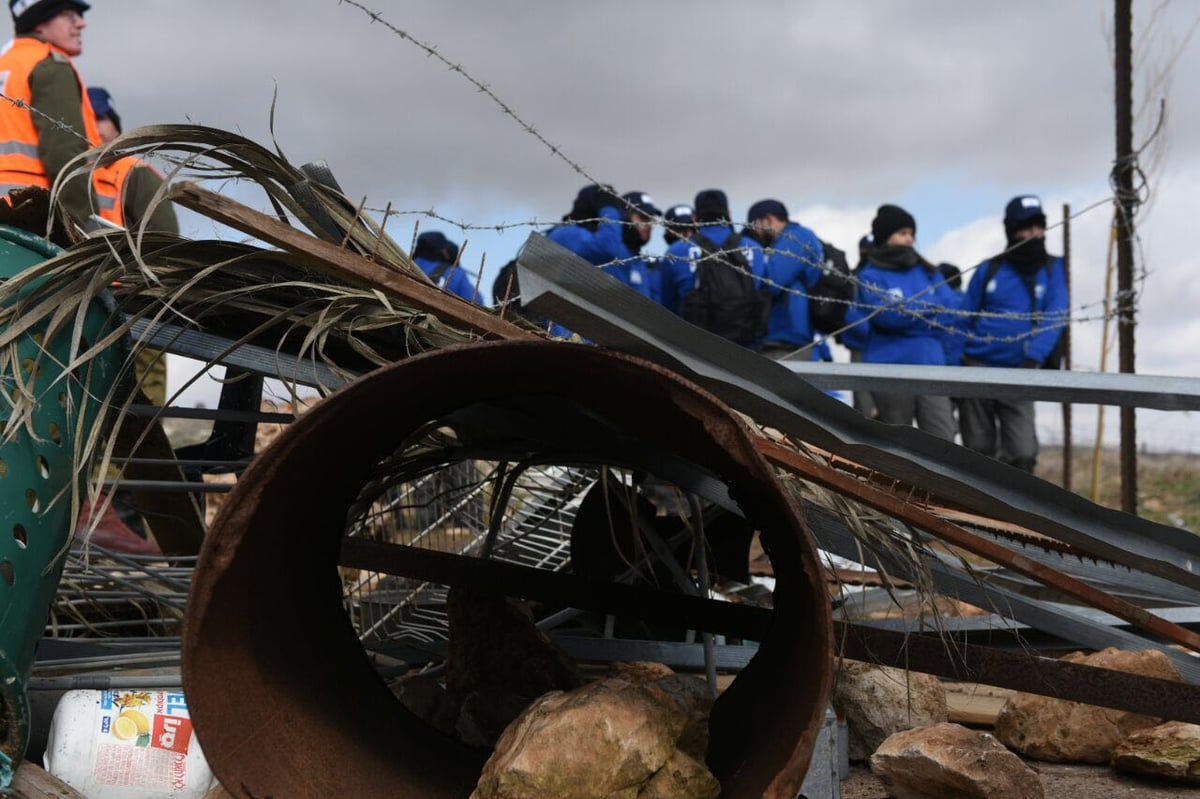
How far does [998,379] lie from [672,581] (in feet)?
4.69

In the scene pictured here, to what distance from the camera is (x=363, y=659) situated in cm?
266

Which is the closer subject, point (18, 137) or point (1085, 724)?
point (1085, 724)

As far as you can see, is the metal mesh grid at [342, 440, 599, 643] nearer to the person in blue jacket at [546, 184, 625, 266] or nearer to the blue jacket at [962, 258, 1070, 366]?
the person in blue jacket at [546, 184, 625, 266]

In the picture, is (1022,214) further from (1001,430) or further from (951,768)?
(951,768)

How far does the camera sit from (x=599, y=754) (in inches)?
75.9

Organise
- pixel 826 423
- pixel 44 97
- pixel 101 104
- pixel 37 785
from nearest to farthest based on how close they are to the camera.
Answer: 1. pixel 826 423
2. pixel 37 785
3. pixel 44 97
4. pixel 101 104

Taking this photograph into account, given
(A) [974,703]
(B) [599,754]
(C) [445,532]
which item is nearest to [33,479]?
(B) [599,754]

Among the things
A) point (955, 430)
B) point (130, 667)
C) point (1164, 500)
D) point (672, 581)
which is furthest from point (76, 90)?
point (1164, 500)

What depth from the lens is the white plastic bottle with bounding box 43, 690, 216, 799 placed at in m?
2.48

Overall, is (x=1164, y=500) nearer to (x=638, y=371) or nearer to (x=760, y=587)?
(x=760, y=587)

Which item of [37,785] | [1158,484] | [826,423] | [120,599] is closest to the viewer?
[826,423]

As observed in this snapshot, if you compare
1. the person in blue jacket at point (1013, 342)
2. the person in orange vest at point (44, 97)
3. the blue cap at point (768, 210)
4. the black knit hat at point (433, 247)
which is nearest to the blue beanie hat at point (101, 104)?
the person in orange vest at point (44, 97)

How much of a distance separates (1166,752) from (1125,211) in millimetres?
4412

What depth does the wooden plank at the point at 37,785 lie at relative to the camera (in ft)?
7.49
